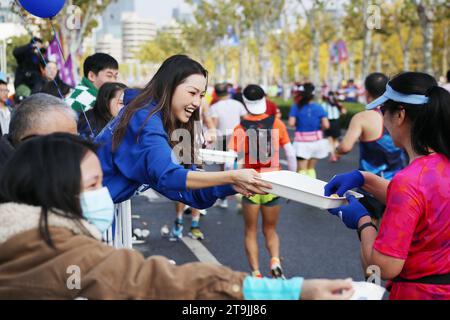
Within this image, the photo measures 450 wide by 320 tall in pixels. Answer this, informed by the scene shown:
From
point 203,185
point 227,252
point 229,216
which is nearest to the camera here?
point 203,185

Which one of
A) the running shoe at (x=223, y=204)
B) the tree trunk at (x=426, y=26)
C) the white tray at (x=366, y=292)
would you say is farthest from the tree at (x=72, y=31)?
the white tray at (x=366, y=292)

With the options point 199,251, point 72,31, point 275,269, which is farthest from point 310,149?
point 72,31

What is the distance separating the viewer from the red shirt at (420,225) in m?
2.62

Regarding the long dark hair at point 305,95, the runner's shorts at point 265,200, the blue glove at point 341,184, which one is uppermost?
the blue glove at point 341,184

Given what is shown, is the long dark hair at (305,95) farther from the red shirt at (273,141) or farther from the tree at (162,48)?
the tree at (162,48)

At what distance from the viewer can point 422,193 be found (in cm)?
264

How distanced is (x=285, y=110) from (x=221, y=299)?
32.7 meters

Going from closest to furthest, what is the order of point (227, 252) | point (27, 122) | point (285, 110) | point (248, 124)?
1. point (27, 122)
2. point (248, 124)
3. point (227, 252)
4. point (285, 110)

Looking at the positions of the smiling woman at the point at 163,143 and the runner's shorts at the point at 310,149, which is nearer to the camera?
the smiling woman at the point at 163,143

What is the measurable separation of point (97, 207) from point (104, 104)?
12.3 ft

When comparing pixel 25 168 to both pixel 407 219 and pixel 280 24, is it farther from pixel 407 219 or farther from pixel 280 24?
pixel 280 24

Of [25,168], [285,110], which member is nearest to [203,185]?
[25,168]

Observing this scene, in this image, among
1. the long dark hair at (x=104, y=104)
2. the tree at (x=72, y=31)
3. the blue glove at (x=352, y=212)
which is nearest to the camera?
the blue glove at (x=352, y=212)

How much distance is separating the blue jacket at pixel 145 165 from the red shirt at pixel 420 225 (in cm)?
92
